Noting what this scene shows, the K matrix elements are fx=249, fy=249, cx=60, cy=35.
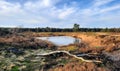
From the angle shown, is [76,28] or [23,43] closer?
[23,43]

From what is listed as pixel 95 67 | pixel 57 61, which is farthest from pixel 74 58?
pixel 95 67

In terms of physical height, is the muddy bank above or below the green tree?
above

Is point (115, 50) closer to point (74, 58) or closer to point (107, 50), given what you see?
point (107, 50)

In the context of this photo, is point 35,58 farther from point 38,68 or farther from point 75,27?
point 75,27

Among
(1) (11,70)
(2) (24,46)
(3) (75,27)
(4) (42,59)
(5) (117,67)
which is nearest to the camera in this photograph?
(1) (11,70)

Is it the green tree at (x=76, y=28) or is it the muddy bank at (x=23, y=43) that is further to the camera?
the green tree at (x=76, y=28)

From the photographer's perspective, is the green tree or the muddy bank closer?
the muddy bank

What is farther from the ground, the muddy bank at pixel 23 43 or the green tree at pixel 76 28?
the muddy bank at pixel 23 43

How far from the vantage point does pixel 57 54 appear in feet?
50.4

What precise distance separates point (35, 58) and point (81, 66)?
3.30 metres

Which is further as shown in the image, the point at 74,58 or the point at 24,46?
the point at 24,46

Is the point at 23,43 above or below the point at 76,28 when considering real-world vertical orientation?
above

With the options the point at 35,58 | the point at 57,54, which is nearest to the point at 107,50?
the point at 57,54

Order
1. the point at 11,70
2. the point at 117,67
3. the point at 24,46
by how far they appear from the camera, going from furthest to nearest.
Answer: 1. the point at 24,46
2. the point at 117,67
3. the point at 11,70
